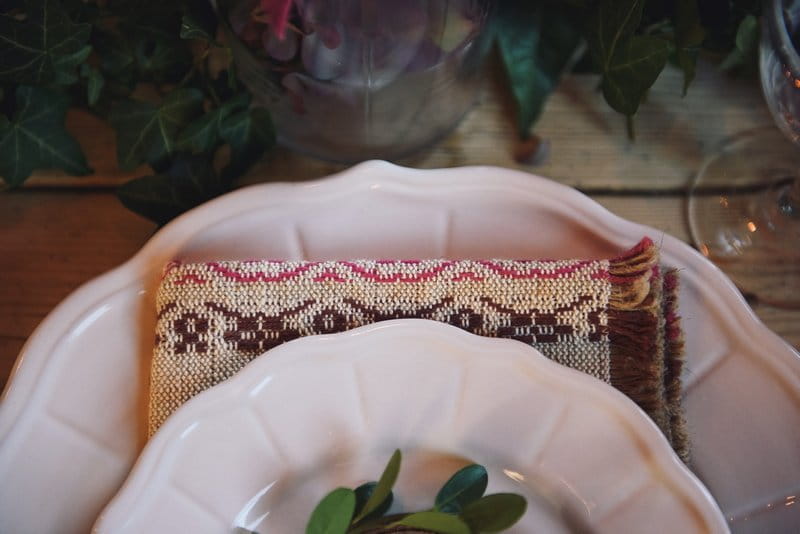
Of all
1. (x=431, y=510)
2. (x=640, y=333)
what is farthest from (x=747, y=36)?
(x=431, y=510)

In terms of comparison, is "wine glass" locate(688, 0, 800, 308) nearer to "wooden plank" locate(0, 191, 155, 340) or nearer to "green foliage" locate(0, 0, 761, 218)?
"green foliage" locate(0, 0, 761, 218)

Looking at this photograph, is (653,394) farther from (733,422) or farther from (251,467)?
(251,467)

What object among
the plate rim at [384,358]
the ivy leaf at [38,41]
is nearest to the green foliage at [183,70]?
the ivy leaf at [38,41]

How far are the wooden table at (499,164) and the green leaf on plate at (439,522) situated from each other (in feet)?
0.65

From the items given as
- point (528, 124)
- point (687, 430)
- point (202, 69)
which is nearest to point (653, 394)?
point (687, 430)

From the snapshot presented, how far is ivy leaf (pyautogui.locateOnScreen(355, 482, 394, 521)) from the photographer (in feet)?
0.89

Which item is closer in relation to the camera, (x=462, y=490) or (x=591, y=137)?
(x=462, y=490)

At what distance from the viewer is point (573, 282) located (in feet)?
0.97

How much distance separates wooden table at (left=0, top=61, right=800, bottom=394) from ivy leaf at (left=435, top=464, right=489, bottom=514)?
176mm

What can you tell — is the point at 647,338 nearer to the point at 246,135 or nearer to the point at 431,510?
the point at 431,510

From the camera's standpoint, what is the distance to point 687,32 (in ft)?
1.10

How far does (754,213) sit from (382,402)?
0.77 feet

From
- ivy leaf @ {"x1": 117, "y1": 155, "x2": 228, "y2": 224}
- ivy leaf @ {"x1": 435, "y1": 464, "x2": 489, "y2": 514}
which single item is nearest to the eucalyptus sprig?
ivy leaf @ {"x1": 435, "y1": 464, "x2": 489, "y2": 514}

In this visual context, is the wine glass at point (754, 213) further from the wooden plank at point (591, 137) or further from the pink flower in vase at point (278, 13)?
the pink flower in vase at point (278, 13)
